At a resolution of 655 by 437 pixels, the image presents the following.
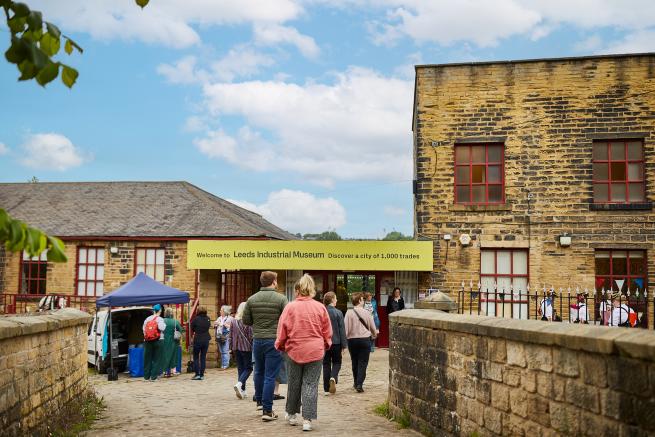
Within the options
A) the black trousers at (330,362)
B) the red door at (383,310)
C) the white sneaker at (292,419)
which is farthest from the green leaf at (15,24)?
the red door at (383,310)

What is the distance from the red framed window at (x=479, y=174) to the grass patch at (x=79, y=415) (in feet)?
37.1

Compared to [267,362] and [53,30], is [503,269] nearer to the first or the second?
[267,362]

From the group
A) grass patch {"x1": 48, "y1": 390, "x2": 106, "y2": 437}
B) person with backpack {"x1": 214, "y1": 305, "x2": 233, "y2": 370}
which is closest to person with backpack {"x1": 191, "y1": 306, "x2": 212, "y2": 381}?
person with backpack {"x1": 214, "y1": 305, "x2": 233, "y2": 370}

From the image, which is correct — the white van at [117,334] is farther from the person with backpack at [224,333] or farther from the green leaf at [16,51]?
the green leaf at [16,51]

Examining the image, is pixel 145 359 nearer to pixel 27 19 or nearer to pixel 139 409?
pixel 139 409

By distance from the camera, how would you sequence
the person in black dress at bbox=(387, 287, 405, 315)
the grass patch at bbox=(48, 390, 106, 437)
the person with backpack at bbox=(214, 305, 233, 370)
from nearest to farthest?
the grass patch at bbox=(48, 390, 106, 437)
the person with backpack at bbox=(214, 305, 233, 370)
the person in black dress at bbox=(387, 287, 405, 315)

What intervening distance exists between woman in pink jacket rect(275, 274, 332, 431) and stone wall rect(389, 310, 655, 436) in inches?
44.1

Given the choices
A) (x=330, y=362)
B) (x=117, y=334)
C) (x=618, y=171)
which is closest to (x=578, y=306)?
(x=330, y=362)

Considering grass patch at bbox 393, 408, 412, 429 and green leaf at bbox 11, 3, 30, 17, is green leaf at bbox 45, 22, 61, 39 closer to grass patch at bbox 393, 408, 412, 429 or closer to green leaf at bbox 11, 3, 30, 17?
green leaf at bbox 11, 3, 30, 17

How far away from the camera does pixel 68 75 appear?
12.3ft

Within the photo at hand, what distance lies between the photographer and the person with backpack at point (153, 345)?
16562 millimetres

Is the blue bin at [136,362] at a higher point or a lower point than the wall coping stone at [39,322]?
lower

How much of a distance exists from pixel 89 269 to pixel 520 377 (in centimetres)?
2257

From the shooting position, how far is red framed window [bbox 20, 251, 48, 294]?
26.9 meters
